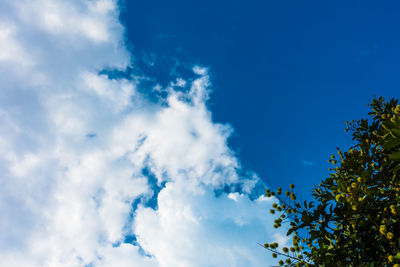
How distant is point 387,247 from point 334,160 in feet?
10.1

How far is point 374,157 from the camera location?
16.1 feet

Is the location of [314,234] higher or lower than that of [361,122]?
lower

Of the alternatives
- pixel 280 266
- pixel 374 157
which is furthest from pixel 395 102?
pixel 280 266

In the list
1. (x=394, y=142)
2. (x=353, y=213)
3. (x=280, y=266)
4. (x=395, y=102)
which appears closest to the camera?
(x=394, y=142)

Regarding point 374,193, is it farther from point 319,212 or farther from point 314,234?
point 314,234

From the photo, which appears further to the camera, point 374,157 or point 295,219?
point 374,157

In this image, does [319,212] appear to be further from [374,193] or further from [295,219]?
[374,193]

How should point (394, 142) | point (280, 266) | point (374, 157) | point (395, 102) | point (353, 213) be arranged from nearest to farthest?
1. point (394, 142)
2. point (353, 213)
3. point (280, 266)
4. point (374, 157)
5. point (395, 102)

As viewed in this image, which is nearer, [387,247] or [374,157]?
[387,247]

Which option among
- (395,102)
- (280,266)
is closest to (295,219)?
(280,266)

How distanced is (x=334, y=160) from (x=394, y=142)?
3.31m

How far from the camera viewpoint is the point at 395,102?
5863 mm

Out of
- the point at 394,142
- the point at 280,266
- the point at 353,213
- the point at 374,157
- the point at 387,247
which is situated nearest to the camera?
the point at 394,142

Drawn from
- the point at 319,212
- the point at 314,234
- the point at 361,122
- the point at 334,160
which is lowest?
the point at 314,234
